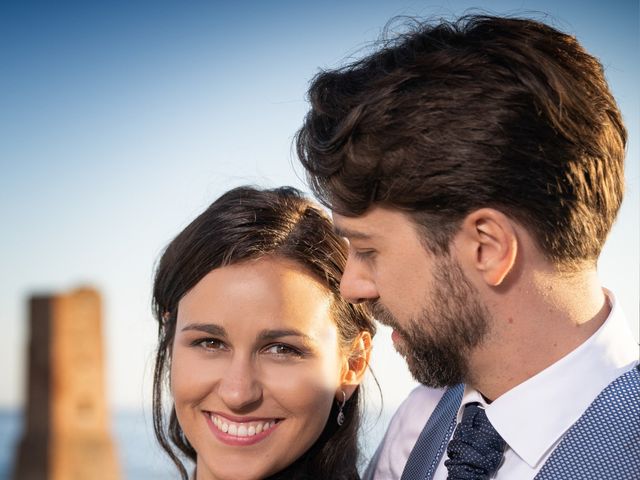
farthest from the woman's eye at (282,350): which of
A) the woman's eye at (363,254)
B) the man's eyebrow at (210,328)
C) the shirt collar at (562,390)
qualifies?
the shirt collar at (562,390)

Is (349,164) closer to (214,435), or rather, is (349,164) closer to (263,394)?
(263,394)

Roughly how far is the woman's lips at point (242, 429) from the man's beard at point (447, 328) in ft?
1.66

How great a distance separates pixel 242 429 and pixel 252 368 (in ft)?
0.58

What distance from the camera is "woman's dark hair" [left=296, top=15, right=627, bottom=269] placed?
2.04 m

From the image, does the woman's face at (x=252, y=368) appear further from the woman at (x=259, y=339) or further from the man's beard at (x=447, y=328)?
the man's beard at (x=447, y=328)

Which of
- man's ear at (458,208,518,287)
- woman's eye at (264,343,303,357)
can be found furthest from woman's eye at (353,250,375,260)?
woman's eye at (264,343,303,357)

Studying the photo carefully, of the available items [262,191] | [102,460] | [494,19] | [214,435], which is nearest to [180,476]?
[214,435]

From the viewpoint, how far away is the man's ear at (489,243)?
1993 millimetres

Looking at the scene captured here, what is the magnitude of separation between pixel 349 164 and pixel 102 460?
11384mm

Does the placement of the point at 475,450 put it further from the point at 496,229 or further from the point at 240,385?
the point at 240,385

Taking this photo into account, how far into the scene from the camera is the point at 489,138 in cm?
204

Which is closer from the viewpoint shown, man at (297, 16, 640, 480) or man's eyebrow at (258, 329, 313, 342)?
man at (297, 16, 640, 480)

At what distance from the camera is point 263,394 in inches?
93.4

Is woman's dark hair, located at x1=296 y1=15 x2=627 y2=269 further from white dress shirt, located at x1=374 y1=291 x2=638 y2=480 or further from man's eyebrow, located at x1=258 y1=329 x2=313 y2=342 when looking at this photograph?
man's eyebrow, located at x1=258 y1=329 x2=313 y2=342
